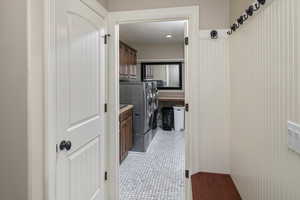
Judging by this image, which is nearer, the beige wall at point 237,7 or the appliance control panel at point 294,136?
the appliance control panel at point 294,136

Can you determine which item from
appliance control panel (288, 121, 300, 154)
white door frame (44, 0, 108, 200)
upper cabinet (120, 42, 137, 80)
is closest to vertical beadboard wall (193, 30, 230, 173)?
appliance control panel (288, 121, 300, 154)

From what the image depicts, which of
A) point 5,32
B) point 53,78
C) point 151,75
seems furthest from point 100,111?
point 151,75

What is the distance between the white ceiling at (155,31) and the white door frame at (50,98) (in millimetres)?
2780

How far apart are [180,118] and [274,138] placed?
4.49 meters

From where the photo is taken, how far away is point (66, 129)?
57.3 inches

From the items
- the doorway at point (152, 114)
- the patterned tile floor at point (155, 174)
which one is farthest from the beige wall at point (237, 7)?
the patterned tile floor at point (155, 174)

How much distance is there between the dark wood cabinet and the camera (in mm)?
3264

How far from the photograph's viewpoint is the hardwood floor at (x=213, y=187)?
5.48 feet

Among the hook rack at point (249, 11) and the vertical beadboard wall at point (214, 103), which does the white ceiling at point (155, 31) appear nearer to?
the vertical beadboard wall at point (214, 103)

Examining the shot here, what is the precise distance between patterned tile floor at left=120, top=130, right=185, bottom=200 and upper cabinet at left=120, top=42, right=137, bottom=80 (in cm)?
164

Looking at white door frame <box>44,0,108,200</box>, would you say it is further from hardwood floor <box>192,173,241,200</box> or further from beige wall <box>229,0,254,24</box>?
beige wall <box>229,0,254,24</box>

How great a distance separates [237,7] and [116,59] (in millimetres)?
1244

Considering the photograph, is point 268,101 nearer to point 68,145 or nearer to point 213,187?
point 213,187

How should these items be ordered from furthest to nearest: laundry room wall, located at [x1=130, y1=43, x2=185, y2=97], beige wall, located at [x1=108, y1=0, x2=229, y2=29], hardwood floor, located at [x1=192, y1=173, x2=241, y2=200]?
laundry room wall, located at [x1=130, y1=43, x2=185, y2=97] → beige wall, located at [x1=108, y1=0, x2=229, y2=29] → hardwood floor, located at [x1=192, y1=173, x2=241, y2=200]
